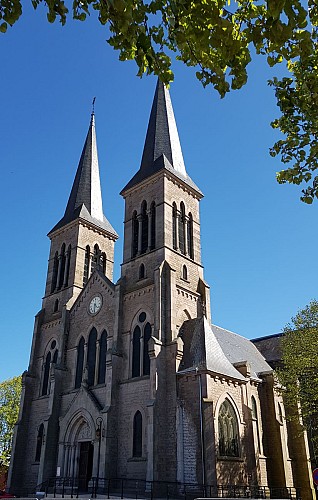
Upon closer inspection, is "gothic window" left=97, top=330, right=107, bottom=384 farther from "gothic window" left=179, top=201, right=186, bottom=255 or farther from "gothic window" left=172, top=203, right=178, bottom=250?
"gothic window" left=179, top=201, right=186, bottom=255

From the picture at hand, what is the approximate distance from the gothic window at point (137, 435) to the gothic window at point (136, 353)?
2.37m

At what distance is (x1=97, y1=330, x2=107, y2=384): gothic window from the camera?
27.9 metres

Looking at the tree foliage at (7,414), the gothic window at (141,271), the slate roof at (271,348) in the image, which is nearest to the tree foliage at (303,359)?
the gothic window at (141,271)

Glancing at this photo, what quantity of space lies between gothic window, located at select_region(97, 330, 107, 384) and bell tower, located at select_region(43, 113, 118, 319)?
224 inches

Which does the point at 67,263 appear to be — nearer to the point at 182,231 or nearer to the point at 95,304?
the point at 95,304

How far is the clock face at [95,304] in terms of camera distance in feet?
99.9

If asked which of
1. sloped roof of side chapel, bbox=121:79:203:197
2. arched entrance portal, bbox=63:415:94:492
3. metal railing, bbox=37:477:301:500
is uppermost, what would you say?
sloped roof of side chapel, bbox=121:79:203:197

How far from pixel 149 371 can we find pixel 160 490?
606 centimetres

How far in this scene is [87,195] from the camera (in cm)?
3959

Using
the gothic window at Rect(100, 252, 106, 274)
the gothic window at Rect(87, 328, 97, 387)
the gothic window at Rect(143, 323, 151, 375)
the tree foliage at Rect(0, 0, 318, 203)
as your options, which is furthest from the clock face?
the tree foliage at Rect(0, 0, 318, 203)

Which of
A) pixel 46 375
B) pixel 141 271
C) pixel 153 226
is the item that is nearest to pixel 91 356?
pixel 46 375

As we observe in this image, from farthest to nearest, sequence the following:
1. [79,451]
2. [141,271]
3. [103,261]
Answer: [103,261] → [141,271] → [79,451]

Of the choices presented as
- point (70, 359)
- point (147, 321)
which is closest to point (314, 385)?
point (147, 321)

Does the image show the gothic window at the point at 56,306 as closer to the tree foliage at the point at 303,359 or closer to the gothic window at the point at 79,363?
the gothic window at the point at 79,363
